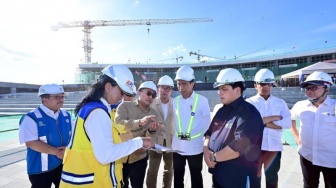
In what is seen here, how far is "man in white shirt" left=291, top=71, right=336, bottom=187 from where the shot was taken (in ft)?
8.18

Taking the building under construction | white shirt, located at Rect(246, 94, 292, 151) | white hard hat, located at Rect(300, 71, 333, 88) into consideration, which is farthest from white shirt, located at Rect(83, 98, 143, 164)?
the building under construction

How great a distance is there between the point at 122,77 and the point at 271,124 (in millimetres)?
2169

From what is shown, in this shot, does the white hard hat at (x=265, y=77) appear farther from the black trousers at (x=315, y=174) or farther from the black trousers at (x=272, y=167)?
the black trousers at (x=315, y=174)

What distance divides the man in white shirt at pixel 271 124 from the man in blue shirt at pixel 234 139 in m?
0.97

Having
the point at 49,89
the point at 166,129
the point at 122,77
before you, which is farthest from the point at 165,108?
the point at 122,77

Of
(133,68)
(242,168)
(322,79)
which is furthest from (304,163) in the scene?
(133,68)

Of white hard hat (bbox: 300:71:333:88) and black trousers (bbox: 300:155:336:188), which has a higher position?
white hard hat (bbox: 300:71:333:88)

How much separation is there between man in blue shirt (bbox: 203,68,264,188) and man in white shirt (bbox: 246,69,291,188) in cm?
97

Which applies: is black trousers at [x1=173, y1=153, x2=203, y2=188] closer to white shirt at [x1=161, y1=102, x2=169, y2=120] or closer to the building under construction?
white shirt at [x1=161, y1=102, x2=169, y2=120]

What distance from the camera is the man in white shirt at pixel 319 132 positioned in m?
2.49

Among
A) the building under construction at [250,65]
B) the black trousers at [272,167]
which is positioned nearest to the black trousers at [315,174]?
the black trousers at [272,167]

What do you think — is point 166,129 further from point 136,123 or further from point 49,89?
point 49,89

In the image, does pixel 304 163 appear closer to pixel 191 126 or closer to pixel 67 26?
pixel 191 126

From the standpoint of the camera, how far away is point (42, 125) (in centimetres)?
235
